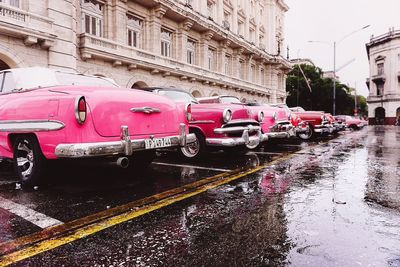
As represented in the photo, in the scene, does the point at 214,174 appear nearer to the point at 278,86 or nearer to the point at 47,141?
the point at 47,141

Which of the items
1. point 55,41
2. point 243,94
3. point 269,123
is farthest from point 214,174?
point 243,94

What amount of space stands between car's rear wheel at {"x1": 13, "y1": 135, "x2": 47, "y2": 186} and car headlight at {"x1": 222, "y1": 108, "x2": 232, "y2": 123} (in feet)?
11.2

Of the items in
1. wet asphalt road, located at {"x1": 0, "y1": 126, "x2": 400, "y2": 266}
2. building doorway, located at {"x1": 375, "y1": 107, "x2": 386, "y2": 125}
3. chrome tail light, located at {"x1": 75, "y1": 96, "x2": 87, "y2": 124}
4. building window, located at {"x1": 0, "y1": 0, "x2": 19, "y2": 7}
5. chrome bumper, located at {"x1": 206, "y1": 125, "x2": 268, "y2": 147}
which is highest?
building window, located at {"x1": 0, "y1": 0, "x2": 19, "y2": 7}

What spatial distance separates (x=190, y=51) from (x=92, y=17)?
8735 millimetres

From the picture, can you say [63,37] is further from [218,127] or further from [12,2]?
[218,127]

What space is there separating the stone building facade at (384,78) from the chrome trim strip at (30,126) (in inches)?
2373

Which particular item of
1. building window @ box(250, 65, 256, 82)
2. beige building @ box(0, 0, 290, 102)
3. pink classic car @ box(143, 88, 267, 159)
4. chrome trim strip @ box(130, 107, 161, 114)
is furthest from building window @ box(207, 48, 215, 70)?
chrome trim strip @ box(130, 107, 161, 114)

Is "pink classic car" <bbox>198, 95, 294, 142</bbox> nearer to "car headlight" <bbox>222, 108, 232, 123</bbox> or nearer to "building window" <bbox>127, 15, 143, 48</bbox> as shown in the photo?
"car headlight" <bbox>222, 108, 232, 123</bbox>

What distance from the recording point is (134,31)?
1827 cm

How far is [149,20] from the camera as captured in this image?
61.7 feet

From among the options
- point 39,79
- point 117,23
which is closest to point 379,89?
point 117,23

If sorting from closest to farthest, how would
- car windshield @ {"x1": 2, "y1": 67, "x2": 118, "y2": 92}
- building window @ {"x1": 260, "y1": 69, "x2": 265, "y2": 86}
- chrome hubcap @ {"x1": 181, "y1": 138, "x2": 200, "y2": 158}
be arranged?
car windshield @ {"x1": 2, "y1": 67, "x2": 118, "y2": 92} < chrome hubcap @ {"x1": 181, "y1": 138, "x2": 200, "y2": 158} < building window @ {"x1": 260, "y1": 69, "x2": 265, "y2": 86}

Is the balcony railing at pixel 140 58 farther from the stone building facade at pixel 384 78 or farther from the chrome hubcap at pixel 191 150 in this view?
the stone building facade at pixel 384 78

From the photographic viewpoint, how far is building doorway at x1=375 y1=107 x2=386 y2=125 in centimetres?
5652
